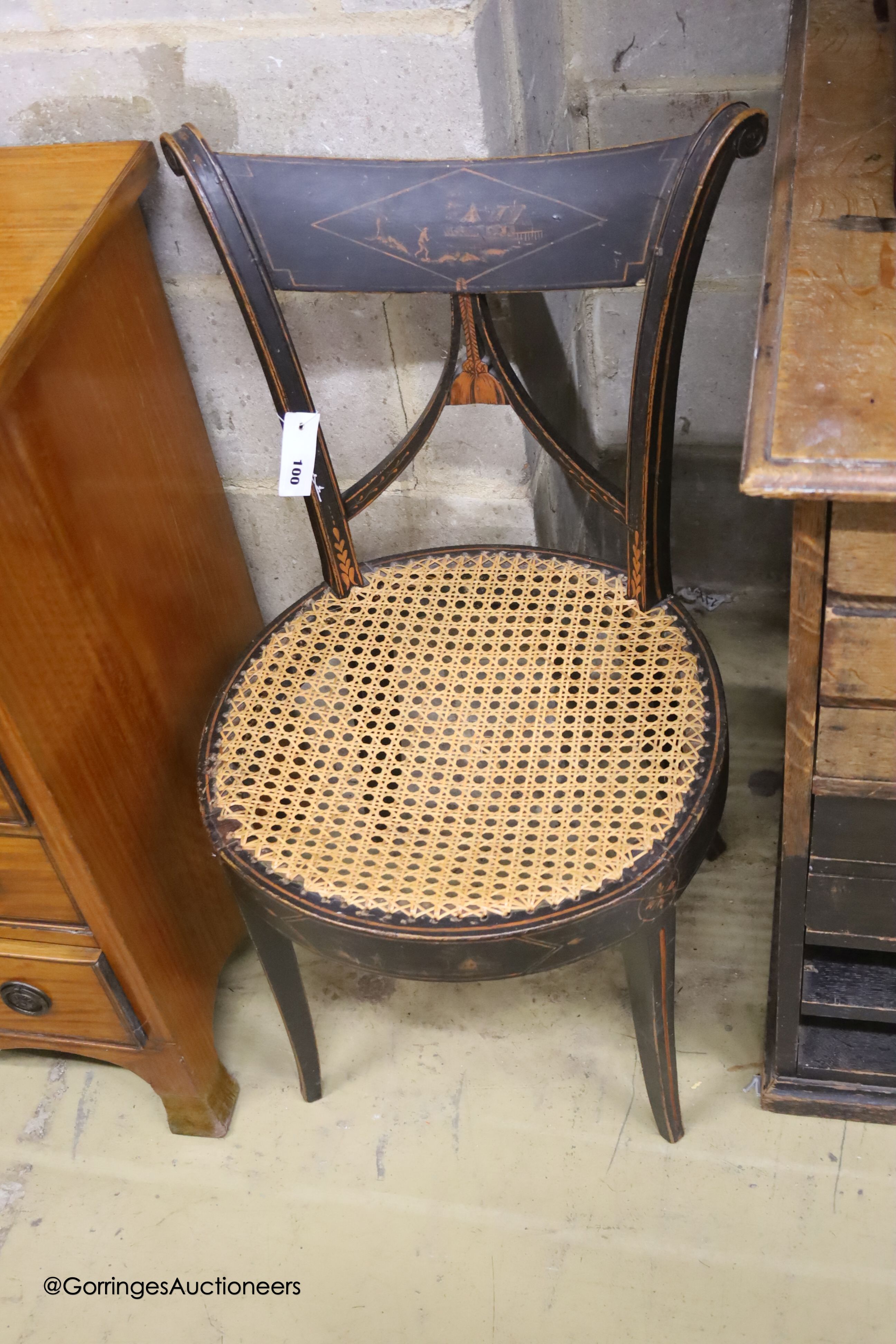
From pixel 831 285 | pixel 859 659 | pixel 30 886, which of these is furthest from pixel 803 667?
pixel 30 886

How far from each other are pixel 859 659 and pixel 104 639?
74cm

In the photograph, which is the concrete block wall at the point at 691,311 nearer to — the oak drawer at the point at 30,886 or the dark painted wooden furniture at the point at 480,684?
the dark painted wooden furniture at the point at 480,684

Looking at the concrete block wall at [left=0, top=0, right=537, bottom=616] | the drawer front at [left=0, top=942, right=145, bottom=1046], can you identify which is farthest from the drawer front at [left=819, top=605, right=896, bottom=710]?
A: the drawer front at [left=0, top=942, right=145, bottom=1046]

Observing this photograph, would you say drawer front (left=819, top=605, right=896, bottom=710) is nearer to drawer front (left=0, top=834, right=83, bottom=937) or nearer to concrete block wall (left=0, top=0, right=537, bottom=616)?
concrete block wall (left=0, top=0, right=537, bottom=616)

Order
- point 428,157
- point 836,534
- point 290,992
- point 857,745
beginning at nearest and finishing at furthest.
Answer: point 836,534
point 857,745
point 428,157
point 290,992

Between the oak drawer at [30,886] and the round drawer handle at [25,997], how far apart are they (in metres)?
0.10

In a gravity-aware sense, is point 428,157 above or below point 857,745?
above

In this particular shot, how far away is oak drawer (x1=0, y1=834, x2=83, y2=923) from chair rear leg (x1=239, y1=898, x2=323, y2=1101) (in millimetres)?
187

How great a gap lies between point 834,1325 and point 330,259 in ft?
4.11

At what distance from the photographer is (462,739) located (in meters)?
1.24

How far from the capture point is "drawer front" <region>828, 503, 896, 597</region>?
86 centimetres

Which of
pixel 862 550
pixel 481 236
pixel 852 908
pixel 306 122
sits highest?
pixel 306 122

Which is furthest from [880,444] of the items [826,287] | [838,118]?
[838,118]

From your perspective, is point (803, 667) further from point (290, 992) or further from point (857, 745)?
point (290, 992)
